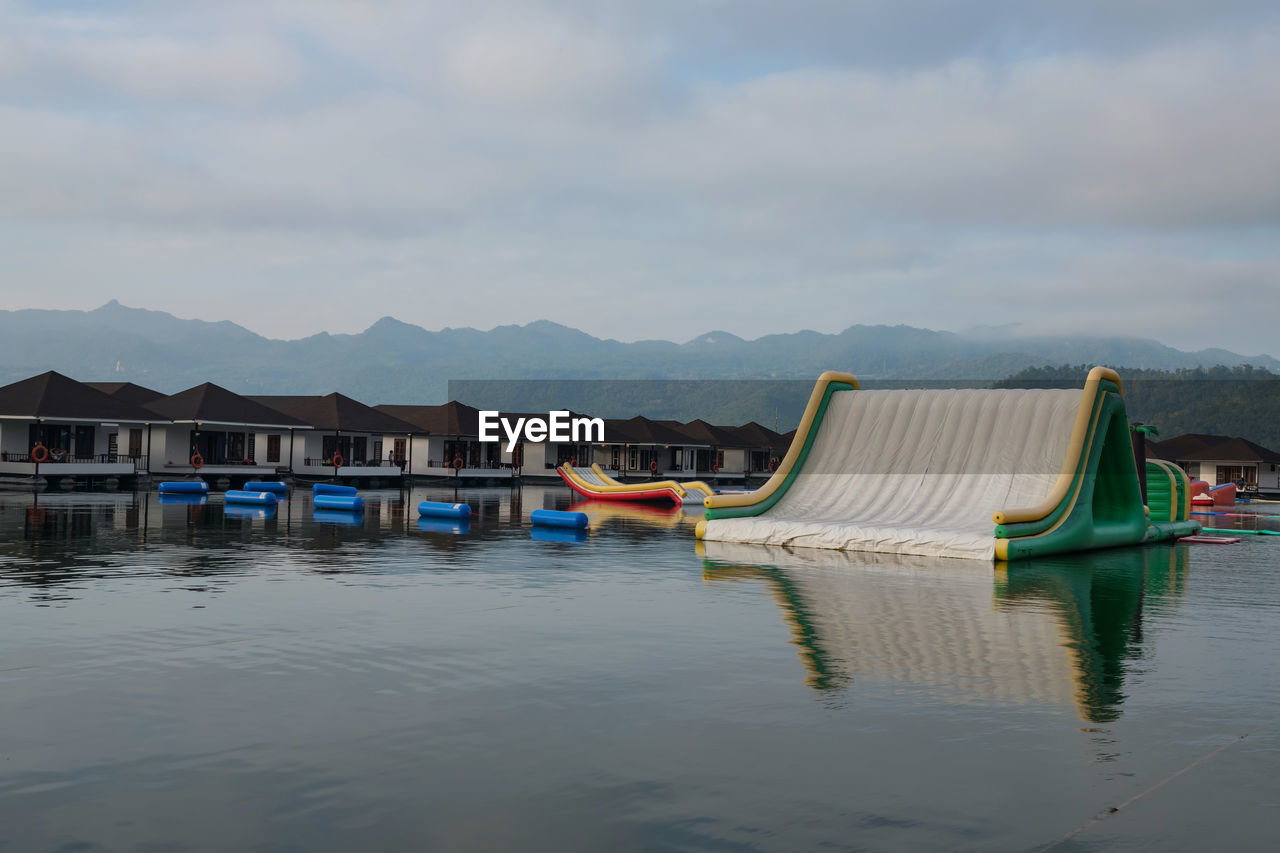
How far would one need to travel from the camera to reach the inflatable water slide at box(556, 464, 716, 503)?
53219mm

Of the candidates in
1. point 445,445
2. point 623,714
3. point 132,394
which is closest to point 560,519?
point 623,714

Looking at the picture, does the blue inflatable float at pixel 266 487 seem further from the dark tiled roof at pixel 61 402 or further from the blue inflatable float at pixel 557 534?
the blue inflatable float at pixel 557 534

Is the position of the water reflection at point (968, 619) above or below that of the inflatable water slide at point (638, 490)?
below

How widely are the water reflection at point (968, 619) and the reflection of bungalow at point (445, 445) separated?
5040 cm

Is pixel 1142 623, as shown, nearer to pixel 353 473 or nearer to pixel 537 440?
pixel 353 473

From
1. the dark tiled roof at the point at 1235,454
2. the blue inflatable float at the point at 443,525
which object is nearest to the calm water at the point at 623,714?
the blue inflatable float at the point at 443,525

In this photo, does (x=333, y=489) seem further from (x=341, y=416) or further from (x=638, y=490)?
(x=341, y=416)

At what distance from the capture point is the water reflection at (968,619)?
36.8 feet

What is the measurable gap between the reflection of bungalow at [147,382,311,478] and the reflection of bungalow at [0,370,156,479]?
2.05 meters

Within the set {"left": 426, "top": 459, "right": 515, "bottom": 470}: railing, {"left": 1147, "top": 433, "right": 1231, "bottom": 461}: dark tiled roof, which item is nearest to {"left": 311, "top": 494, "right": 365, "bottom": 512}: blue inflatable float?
{"left": 426, "top": 459, "right": 515, "bottom": 470}: railing

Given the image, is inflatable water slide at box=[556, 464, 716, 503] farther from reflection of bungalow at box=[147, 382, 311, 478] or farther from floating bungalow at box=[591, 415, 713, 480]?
floating bungalow at box=[591, 415, 713, 480]

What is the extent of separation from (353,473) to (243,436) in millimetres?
7866

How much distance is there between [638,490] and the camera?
55156 millimetres

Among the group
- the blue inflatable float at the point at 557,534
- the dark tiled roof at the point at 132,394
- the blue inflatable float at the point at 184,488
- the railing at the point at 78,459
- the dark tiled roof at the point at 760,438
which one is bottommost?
the blue inflatable float at the point at 557,534
